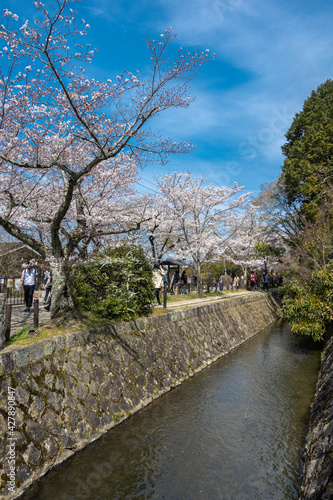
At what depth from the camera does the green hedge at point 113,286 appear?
818cm

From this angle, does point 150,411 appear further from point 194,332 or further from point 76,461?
point 194,332

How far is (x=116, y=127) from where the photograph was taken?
7715mm

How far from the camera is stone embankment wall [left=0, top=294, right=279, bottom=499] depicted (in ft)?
14.9

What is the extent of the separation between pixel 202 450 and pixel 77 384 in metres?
2.69

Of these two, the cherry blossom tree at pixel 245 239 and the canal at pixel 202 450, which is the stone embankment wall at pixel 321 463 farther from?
the cherry blossom tree at pixel 245 239

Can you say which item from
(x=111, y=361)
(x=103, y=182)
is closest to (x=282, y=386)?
(x=111, y=361)

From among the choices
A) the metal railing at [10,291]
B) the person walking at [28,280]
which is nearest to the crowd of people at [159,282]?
the person walking at [28,280]

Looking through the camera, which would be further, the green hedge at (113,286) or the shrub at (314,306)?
the shrub at (314,306)

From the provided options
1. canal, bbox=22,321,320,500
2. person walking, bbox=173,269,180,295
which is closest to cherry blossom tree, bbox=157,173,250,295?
Result: person walking, bbox=173,269,180,295

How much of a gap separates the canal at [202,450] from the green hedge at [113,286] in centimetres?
264

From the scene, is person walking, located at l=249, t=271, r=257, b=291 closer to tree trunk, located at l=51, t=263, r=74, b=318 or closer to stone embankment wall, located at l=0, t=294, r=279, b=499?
stone embankment wall, located at l=0, t=294, r=279, b=499

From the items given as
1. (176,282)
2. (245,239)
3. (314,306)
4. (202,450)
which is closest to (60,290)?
(202,450)

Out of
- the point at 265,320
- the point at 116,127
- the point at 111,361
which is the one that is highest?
the point at 116,127

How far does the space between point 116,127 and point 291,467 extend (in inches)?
320
